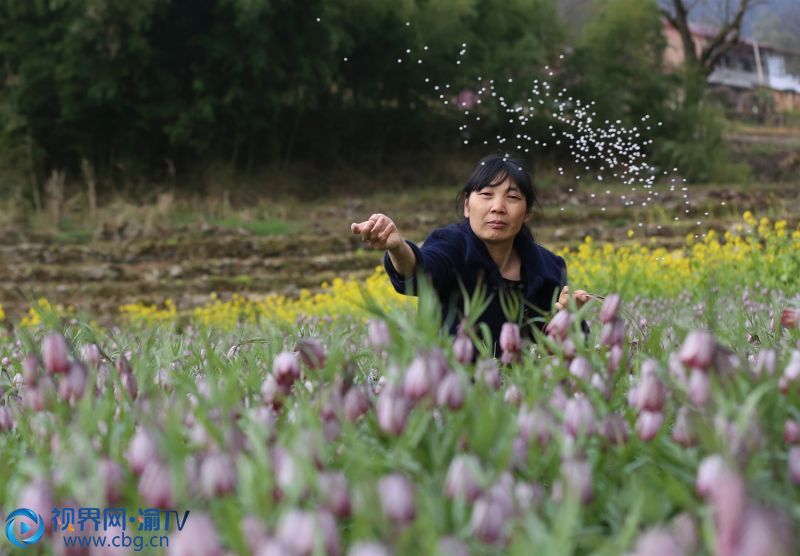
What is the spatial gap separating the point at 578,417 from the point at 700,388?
0.12 m

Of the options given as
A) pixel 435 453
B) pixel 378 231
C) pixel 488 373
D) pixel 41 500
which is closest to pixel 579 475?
pixel 435 453

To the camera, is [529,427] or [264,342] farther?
[264,342]

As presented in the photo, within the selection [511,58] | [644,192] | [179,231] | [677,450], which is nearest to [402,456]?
[677,450]

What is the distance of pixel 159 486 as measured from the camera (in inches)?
30.8

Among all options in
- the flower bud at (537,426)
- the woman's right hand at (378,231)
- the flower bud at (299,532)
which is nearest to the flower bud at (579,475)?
the flower bud at (537,426)

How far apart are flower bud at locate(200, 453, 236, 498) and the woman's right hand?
44.1 inches

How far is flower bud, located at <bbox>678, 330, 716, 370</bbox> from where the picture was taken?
90 cm

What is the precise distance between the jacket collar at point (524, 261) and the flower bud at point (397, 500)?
1.82 metres

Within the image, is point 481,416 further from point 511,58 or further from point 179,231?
point 511,58

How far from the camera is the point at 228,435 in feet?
2.88

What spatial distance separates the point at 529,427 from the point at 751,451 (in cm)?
24

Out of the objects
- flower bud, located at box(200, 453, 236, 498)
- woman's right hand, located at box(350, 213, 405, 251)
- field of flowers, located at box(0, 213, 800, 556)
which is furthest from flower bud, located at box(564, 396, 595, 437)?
woman's right hand, located at box(350, 213, 405, 251)

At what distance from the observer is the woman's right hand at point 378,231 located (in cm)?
195

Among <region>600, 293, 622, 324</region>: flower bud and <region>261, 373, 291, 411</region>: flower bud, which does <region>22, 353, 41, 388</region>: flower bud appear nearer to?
<region>261, 373, 291, 411</region>: flower bud
